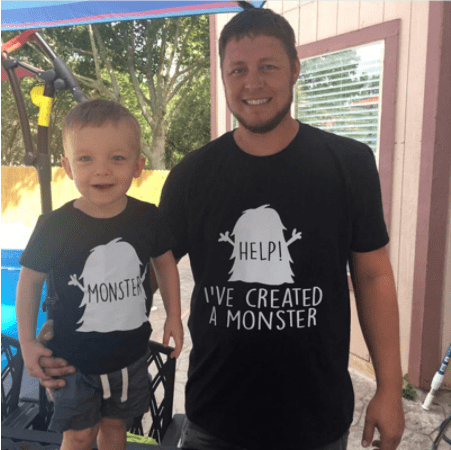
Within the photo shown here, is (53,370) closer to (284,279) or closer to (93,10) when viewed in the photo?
(284,279)

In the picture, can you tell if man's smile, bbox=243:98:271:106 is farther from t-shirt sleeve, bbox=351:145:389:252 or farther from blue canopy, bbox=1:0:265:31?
blue canopy, bbox=1:0:265:31

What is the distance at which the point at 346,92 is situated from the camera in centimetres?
434

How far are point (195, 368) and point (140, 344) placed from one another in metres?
0.23

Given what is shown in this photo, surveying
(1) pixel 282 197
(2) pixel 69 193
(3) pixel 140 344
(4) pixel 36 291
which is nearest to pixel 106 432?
(3) pixel 140 344

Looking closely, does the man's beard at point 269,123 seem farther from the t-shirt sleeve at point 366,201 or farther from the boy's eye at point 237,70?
the t-shirt sleeve at point 366,201

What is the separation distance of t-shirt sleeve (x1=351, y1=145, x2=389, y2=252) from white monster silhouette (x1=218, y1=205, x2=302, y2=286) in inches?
7.8

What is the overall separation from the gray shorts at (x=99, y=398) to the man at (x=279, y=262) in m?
0.10

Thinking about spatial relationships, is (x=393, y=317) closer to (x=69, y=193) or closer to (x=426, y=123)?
(x=426, y=123)

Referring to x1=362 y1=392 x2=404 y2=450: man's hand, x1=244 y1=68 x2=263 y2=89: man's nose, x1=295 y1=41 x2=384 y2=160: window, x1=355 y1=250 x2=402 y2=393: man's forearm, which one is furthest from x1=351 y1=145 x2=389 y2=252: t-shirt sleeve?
x1=295 y1=41 x2=384 y2=160: window

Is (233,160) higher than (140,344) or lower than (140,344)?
higher

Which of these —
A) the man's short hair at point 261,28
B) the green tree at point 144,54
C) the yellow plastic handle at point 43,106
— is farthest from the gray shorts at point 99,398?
the green tree at point 144,54

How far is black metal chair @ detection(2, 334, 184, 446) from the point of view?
198 cm

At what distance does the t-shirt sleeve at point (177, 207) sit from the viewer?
1.48m

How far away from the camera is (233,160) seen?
1.43 metres
